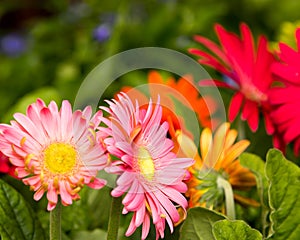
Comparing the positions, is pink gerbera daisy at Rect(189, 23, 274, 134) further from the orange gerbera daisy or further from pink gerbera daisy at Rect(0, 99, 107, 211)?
pink gerbera daisy at Rect(0, 99, 107, 211)

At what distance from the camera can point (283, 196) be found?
53 cm

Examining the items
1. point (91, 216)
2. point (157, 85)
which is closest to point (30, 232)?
point (91, 216)

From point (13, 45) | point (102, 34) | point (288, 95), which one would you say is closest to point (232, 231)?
point (288, 95)

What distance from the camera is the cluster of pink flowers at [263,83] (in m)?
0.56

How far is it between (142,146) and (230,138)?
0.14m

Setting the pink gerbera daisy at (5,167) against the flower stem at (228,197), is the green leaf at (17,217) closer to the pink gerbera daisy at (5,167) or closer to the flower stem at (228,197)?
the pink gerbera daisy at (5,167)

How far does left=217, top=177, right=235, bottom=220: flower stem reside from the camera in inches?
20.9

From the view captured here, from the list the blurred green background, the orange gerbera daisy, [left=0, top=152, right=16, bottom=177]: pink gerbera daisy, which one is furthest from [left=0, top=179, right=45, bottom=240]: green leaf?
the blurred green background

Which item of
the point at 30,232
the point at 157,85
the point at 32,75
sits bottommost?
the point at 30,232

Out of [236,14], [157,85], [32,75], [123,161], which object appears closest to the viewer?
[123,161]

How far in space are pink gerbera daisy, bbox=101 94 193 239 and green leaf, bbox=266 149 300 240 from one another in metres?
0.10

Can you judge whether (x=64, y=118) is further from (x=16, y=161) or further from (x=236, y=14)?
(x=236, y=14)

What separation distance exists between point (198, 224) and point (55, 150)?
0.13 metres

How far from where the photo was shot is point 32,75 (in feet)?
3.51
